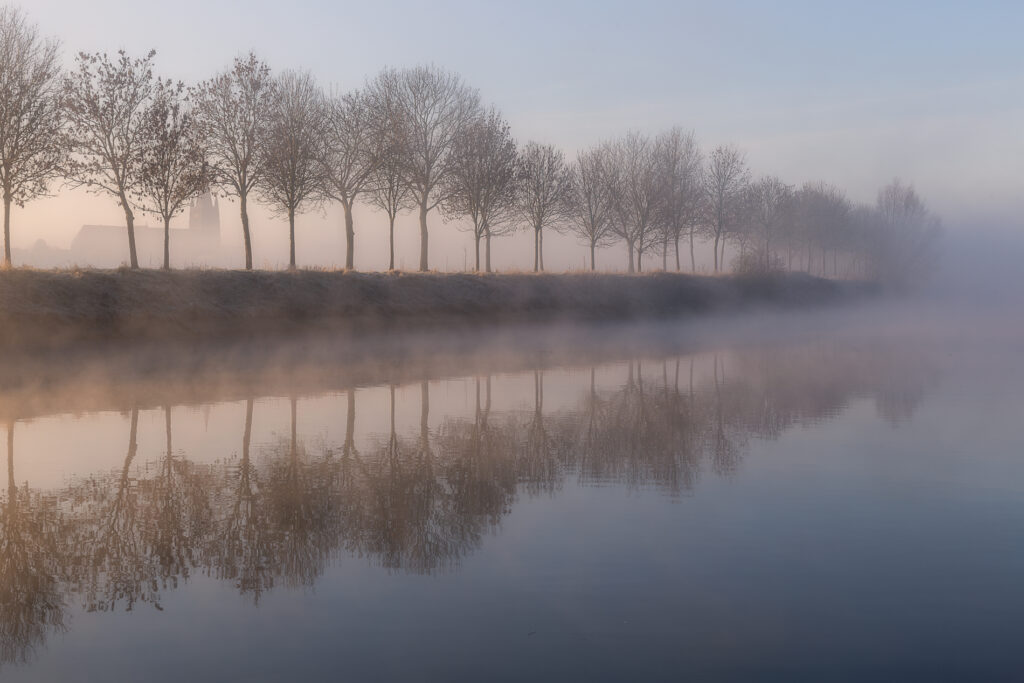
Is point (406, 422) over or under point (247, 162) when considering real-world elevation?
under

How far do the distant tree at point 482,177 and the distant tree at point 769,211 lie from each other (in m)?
37.8

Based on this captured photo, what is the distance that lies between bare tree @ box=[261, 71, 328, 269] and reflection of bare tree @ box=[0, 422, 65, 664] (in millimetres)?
36823

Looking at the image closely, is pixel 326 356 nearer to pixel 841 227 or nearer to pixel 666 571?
pixel 666 571

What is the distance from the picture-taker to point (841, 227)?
107 metres

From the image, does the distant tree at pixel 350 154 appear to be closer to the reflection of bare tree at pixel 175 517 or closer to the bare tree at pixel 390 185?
the bare tree at pixel 390 185

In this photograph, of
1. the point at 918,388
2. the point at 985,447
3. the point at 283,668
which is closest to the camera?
the point at 283,668

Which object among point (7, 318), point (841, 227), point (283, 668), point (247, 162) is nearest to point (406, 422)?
point (283, 668)

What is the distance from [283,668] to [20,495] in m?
5.87

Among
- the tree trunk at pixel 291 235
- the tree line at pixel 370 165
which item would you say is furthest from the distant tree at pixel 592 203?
the tree trunk at pixel 291 235

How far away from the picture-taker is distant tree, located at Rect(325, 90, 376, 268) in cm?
5072

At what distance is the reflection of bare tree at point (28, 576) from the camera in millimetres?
6238

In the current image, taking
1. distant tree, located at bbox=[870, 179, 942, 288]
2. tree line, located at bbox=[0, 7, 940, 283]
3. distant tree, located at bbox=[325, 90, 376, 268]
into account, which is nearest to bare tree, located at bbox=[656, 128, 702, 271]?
tree line, located at bbox=[0, 7, 940, 283]

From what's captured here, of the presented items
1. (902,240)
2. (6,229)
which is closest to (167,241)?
(6,229)

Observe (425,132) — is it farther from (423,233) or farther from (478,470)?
(478,470)
